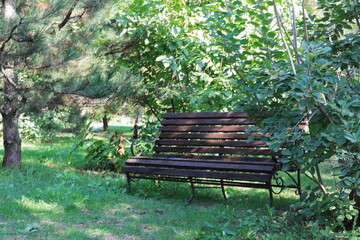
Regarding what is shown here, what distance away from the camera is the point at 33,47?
4320mm

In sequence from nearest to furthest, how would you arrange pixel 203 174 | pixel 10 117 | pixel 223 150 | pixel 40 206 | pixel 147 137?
1. pixel 40 206
2. pixel 203 174
3. pixel 223 150
4. pixel 10 117
5. pixel 147 137

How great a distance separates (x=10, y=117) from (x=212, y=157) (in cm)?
270

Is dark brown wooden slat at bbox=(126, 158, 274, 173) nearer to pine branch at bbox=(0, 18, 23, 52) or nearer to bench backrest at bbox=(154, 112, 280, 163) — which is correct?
bench backrest at bbox=(154, 112, 280, 163)

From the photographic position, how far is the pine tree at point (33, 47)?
4.17 meters

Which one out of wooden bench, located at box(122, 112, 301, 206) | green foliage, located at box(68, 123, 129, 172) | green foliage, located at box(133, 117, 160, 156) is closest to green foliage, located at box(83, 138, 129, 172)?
green foliage, located at box(68, 123, 129, 172)

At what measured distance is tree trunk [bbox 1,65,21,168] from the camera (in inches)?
198

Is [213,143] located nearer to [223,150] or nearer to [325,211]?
[223,150]

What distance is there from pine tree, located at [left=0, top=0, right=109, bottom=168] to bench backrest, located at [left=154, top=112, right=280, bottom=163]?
1.44 meters

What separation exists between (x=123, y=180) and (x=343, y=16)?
3.04 meters

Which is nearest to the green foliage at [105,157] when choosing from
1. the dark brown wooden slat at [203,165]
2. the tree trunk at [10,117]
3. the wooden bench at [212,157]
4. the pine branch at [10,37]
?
the wooden bench at [212,157]

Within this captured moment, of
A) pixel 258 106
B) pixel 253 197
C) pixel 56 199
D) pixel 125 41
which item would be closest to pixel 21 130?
pixel 125 41

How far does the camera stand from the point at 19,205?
11.8 ft

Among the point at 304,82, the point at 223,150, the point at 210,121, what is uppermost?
the point at 304,82

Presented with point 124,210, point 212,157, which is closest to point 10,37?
point 124,210
